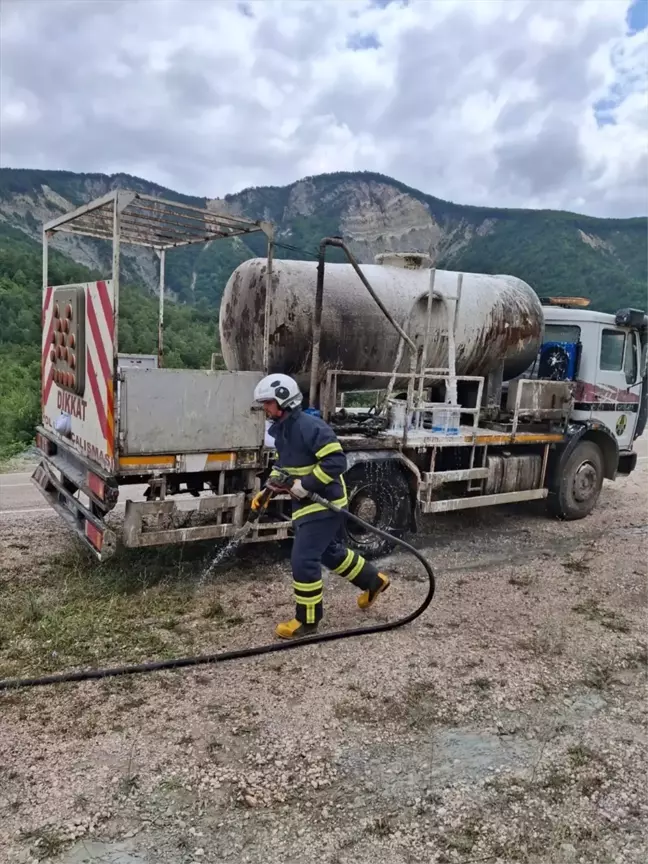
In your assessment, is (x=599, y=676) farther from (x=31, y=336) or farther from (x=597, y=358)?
(x=31, y=336)

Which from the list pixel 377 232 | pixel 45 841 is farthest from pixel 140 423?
pixel 377 232

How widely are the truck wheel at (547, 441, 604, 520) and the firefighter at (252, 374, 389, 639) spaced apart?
4.43 metres

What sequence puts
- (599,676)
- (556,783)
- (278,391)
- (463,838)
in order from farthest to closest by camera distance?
(278,391) → (599,676) → (556,783) → (463,838)

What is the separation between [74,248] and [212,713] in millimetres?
38921

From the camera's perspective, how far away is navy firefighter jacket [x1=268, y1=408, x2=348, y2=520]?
4.53 m

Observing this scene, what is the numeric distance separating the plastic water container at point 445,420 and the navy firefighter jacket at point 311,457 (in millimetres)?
2443

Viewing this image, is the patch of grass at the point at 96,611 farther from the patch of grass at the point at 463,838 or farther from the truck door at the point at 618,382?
the truck door at the point at 618,382

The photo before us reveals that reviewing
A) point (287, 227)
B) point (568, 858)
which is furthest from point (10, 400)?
point (287, 227)

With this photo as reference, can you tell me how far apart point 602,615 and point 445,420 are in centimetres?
243

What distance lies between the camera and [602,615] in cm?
528

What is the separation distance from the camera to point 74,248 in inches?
1500

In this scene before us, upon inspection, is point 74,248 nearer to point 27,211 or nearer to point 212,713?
point 27,211

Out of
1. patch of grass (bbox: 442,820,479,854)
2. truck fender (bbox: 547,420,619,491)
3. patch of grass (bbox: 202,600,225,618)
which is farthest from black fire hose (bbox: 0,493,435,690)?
truck fender (bbox: 547,420,619,491)

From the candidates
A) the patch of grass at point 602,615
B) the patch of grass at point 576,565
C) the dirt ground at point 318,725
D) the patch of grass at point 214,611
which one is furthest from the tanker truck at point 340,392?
the patch of grass at point 602,615
